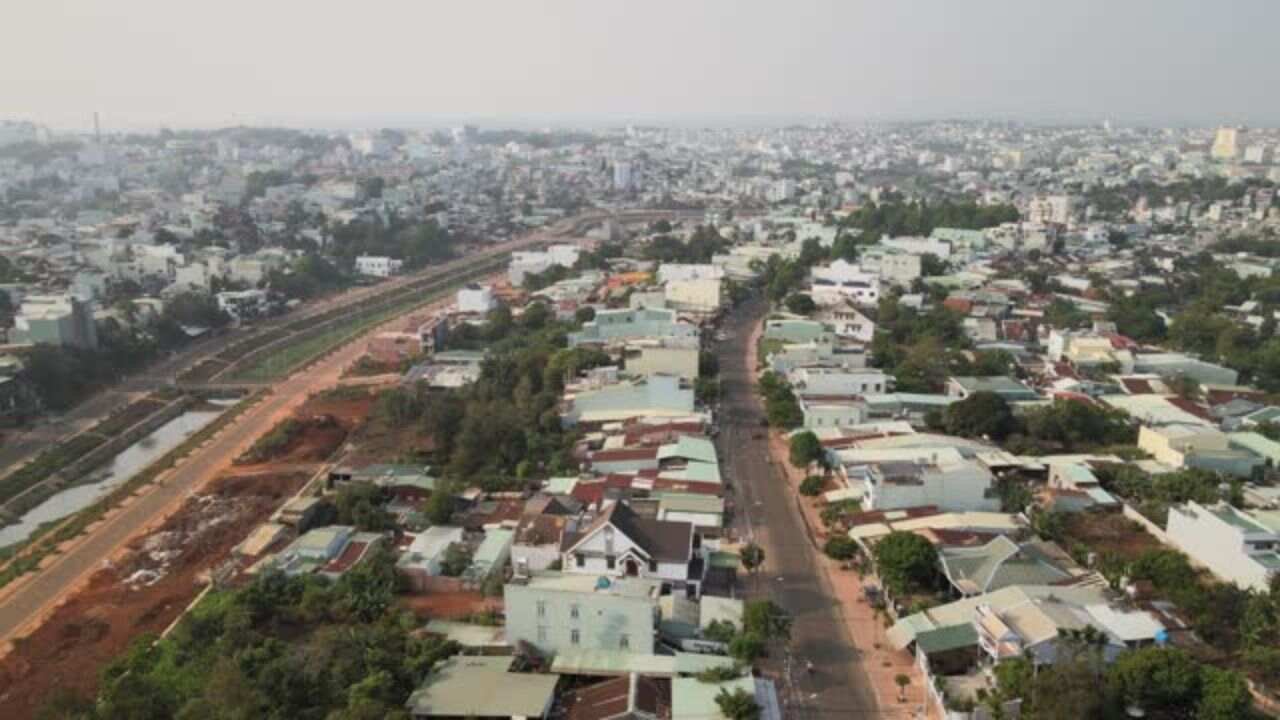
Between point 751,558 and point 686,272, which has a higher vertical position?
point 686,272

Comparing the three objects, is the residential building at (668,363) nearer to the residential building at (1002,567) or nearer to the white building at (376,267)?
the residential building at (1002,567)

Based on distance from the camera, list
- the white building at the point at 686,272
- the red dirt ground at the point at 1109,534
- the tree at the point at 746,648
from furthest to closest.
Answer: the white building at the point at 686,272, the red dirt ground at the point at 1109,534, the tree at the point at 746,648

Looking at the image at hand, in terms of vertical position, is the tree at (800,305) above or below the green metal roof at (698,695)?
above

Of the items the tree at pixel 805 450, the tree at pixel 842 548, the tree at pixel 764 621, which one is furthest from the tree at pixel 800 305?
the tree at pixel 764 621

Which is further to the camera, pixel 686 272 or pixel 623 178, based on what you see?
pixel 623 178

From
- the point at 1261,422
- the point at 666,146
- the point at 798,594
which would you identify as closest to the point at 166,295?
the point at 798,594

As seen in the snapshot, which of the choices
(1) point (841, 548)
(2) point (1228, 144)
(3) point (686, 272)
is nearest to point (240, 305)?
(3) point (686, 272)

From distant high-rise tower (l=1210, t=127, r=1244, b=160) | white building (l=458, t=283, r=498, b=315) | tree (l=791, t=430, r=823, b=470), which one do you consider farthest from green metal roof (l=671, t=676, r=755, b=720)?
distant high-rise tower (l=1210, t=127, r=1244, b=160)

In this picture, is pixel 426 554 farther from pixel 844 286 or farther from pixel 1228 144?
pixel 1228 144
